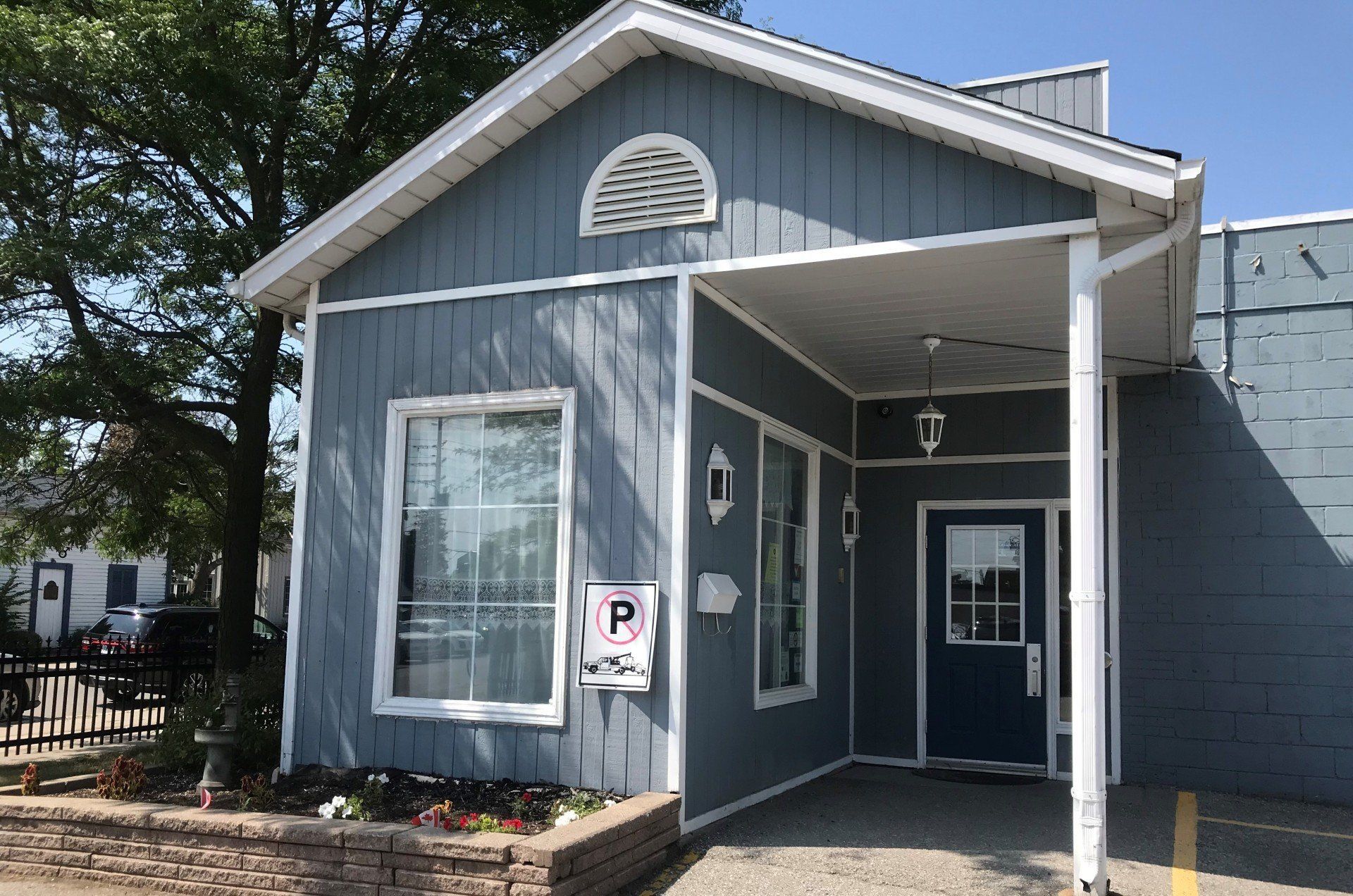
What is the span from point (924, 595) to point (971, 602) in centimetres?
40

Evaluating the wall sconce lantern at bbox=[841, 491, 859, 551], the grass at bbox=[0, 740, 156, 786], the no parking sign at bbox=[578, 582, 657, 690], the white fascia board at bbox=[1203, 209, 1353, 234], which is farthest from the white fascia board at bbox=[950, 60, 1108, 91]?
the grass at bbox=[0, 740, 156, 786]

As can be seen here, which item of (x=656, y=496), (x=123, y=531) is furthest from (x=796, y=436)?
(x=123, y=531)

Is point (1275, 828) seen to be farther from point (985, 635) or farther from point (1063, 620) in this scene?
point (985, 635)

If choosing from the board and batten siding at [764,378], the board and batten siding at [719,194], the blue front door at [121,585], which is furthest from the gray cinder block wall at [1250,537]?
the blue front door at [121,585]

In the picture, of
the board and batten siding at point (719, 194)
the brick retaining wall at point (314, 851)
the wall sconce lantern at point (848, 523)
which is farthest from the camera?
the wall sconce lantern at point (848, 523)

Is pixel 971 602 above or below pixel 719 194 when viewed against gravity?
below

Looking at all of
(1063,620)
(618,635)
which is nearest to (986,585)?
(1063,620)

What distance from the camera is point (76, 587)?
2591 centimetres

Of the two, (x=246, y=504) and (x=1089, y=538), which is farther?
(x=246, y=504)

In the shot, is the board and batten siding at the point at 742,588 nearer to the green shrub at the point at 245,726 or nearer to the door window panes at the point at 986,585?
the door window panes at the point at 986,585

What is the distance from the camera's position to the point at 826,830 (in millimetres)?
6543

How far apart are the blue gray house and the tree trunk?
7.94 ft

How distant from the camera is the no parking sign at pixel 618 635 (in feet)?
20.6

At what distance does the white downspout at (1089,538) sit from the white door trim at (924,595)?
3.46m
